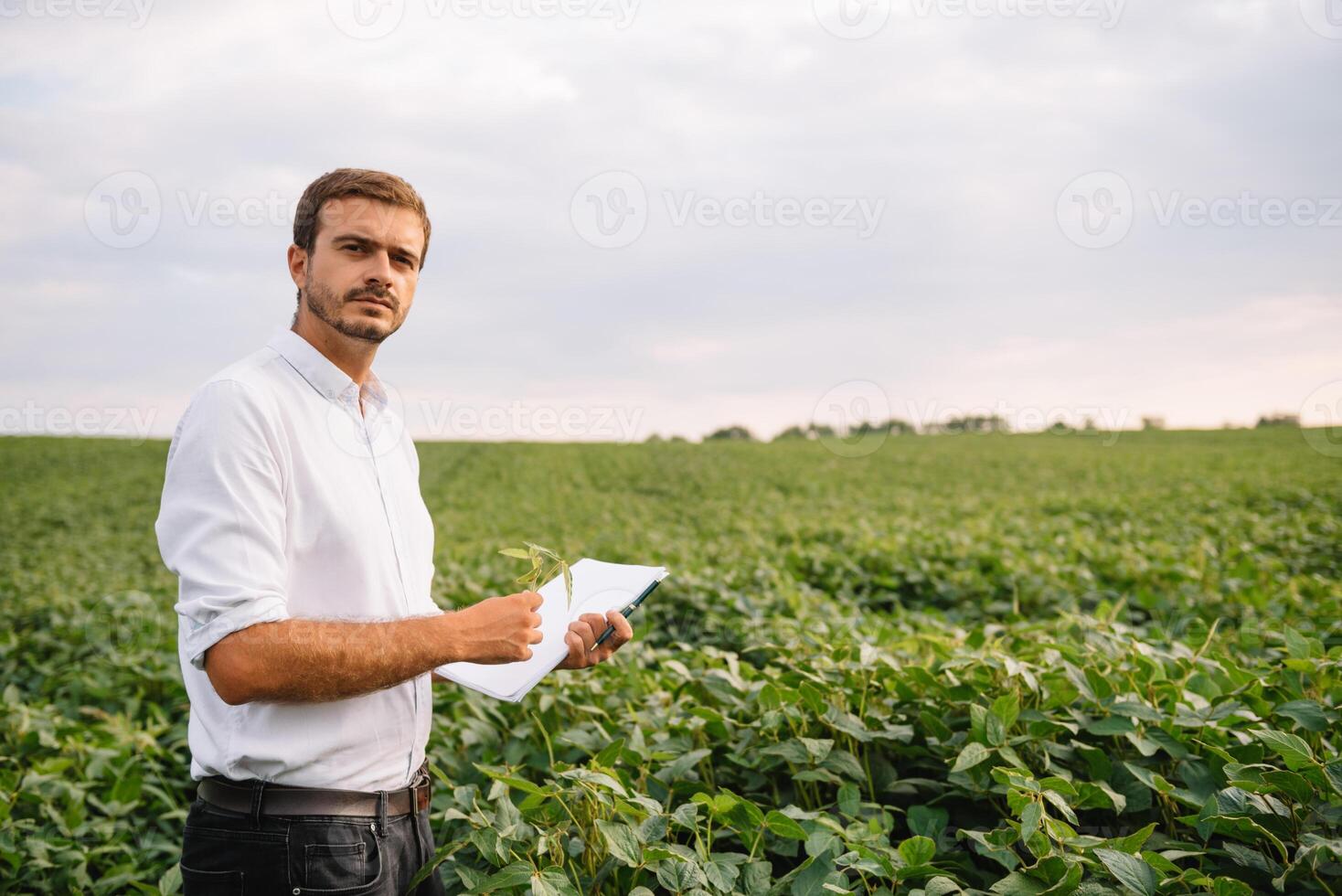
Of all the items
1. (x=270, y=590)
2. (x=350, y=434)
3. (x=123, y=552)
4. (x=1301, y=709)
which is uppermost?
(x=350, y=434)

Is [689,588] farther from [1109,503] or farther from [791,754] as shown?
[1109,503]

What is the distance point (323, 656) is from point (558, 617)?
0.67m

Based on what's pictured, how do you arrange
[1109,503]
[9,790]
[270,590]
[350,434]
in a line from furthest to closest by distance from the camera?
[1109,503] → [9,790] → [350,434] → [270,590]

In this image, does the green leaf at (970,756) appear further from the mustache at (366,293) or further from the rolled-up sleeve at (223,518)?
the mustache at (366,293)

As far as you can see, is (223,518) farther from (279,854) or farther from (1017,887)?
(1017,887)

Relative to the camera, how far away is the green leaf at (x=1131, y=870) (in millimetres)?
1718

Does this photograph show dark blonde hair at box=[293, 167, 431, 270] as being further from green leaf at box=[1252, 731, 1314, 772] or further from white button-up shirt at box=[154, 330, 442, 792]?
green leaf at box=[1252, 731, 1314, 772]

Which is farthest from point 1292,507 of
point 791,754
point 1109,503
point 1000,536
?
point 791,754

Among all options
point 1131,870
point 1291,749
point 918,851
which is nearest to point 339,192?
point 918,851

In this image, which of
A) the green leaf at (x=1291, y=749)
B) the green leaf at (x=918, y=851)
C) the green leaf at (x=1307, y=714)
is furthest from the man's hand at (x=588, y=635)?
the green leaf at (x=1307, y=714)

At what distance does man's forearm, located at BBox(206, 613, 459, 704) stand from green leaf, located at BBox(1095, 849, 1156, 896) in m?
1.37

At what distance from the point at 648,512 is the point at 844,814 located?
15978 millimetres

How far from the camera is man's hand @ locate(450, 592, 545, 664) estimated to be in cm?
174

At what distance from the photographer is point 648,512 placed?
1820 cm
